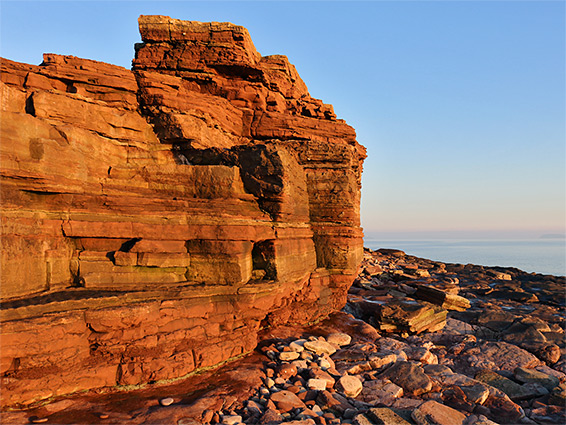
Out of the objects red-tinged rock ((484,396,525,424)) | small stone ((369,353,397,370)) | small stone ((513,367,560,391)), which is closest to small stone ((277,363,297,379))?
small stone ((369,353,397,370))

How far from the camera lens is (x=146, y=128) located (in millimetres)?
10375

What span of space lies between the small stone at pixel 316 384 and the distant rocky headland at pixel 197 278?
0.05 meters

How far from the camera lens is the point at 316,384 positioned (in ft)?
22.7

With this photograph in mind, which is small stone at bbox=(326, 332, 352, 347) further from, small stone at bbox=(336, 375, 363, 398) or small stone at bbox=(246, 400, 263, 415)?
small stone at bbox=(246, 400, 263, 415)

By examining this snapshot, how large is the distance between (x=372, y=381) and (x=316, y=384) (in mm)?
1707

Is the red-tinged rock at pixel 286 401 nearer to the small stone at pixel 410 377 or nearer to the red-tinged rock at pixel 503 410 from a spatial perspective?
the small stone at pixel 410 377

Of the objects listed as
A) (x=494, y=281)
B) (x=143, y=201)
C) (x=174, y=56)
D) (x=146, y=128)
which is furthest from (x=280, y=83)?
(x=494, y=281)

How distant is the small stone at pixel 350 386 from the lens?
23.2 ft

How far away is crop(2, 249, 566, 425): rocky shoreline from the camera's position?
5.75 metres

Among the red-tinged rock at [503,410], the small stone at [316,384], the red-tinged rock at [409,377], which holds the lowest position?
the red-tinged rock at [503,410]

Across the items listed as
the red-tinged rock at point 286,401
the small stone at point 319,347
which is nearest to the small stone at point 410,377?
the small stone at point 319,347

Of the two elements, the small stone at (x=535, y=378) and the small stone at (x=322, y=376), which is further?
the small stone at (x=535, y=378)

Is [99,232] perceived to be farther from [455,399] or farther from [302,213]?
[455,399]

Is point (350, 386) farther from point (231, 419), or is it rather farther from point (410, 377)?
point (231, 419)
